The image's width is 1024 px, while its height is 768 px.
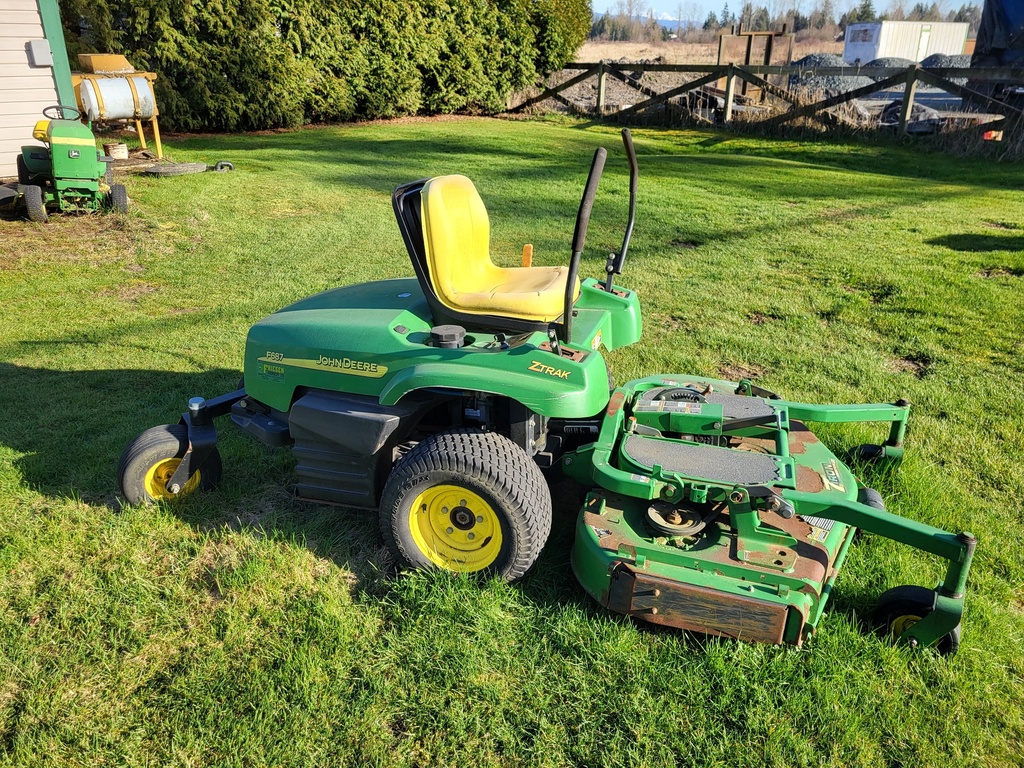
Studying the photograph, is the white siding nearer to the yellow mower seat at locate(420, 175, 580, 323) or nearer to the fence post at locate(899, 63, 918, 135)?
the yellow mower seat at locate(420, 175, 580, 323)

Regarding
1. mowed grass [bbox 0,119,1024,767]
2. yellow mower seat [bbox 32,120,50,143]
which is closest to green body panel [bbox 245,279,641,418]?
mowed grass [bbox 0,119,1024,767]

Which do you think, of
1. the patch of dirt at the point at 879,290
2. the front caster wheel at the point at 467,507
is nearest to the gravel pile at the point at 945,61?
the patch of dirt at the point at 879,290

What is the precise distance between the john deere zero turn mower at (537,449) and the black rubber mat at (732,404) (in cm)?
1

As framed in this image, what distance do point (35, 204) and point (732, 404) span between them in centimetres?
736

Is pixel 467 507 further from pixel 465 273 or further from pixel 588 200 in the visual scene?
pixel 588 200

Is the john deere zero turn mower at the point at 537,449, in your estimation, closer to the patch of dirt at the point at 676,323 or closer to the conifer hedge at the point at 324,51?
the patch of dirt at the point at 676,323

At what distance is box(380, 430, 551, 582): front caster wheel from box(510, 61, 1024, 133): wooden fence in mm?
13291

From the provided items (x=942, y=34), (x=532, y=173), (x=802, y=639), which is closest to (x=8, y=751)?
(x=802, y=639)

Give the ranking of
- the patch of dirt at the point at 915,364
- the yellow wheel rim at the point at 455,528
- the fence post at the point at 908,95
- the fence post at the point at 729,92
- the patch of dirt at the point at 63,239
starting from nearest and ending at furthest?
the yellow wheel rim at the point at 455,528
the patch of dirt at the point at 915,364
the patch of dirt at the point at 63,239
the fence post at the point at 908,95
the fence post at the point at 729,92

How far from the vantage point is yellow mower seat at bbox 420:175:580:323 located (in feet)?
10.4

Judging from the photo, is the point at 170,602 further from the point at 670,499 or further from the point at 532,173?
the point at 532,173

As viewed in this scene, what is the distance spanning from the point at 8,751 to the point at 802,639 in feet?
8.31

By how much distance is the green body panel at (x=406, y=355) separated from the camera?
298 centimetres

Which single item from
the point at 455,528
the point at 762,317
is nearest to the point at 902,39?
the point at 762,317
